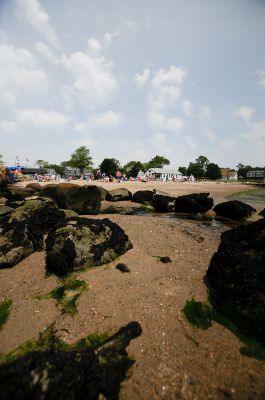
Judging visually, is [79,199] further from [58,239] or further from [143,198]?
[143,198]

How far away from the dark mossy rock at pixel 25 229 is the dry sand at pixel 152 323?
0.33 m

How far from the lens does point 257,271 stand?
15.9ft

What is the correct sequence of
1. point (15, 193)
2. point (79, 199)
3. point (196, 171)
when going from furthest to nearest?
1. point (196, 171)
2. point (15, 193)
3. point (79, 199)

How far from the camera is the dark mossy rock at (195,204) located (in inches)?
646

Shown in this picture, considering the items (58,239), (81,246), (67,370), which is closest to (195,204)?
(81,246)

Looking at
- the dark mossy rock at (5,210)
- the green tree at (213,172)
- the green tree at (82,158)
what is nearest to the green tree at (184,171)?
the green tree at (213,172)

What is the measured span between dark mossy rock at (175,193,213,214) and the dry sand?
9239 mm

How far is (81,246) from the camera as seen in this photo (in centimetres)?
643

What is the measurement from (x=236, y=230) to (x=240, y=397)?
3.77 m

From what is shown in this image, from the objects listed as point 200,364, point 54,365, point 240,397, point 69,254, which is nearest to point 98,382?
point 54,365

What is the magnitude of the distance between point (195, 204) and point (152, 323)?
1282cm

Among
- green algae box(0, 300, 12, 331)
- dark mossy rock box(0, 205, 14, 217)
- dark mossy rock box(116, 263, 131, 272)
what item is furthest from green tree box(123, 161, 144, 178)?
green algae box(0, 300, 12, 331)

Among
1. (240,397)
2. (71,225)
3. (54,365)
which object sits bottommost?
(240,397)

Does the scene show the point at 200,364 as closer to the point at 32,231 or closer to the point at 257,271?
the point at 257,271
